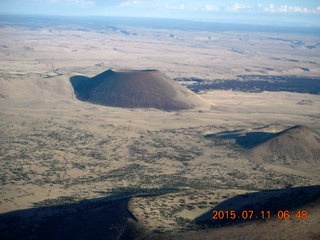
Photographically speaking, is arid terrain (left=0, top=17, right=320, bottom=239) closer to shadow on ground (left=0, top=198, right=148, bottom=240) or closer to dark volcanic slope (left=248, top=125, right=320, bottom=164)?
shadow on ground (left=0, top=198, right=148, bottom=240)

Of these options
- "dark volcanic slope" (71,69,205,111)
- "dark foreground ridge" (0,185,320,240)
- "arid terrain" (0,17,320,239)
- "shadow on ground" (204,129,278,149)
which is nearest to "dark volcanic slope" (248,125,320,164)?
"arid terrain" (0,17,320,239)

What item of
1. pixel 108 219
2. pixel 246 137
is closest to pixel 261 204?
pixel 108 219

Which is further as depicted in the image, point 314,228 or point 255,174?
point 255,174

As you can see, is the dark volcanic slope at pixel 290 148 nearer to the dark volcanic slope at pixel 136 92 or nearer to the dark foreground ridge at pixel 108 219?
the dark foreground ridge at pixel 108 219

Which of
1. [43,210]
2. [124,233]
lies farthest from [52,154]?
[124,233]

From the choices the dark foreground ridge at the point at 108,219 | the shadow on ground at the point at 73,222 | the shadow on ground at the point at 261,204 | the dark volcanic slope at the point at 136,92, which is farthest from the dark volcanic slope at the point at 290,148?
the dark volcanic slope at the point at 136,92

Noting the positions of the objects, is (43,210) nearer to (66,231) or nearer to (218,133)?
(66,231)
